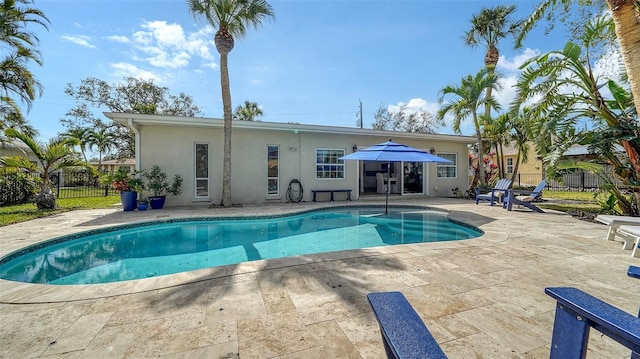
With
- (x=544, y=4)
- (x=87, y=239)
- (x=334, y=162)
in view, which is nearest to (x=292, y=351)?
(x=87, y=239)

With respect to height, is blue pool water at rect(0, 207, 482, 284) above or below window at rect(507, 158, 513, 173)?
below

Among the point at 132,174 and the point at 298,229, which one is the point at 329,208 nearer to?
the point at 298,229

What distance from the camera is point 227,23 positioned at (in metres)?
9.21

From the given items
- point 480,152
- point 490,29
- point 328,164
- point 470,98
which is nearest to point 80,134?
point 328,164

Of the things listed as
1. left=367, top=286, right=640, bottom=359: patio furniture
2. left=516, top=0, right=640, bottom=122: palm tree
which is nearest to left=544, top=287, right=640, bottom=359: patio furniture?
left=367, top=286, right=640, bottom=359: patio furniture

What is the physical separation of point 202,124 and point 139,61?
8671mm

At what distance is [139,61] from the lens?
47.3 ft

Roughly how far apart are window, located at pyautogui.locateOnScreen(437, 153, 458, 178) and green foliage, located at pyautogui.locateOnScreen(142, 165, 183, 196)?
40.3 feet

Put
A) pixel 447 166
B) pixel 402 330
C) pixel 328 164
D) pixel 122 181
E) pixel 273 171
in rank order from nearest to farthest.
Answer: pixel 402 330, pixel 122 181, pixel 273 171, pixel 328 164, pixel 447 166

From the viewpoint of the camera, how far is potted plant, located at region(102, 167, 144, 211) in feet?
27.9

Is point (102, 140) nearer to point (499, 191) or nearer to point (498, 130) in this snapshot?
point (499, 191)

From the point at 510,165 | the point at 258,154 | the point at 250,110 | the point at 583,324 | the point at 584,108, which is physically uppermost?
the point at 250,110

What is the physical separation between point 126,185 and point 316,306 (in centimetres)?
881

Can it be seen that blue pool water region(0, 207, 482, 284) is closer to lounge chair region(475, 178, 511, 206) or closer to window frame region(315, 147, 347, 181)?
lounge chair region(475, 178, 511, 206)
